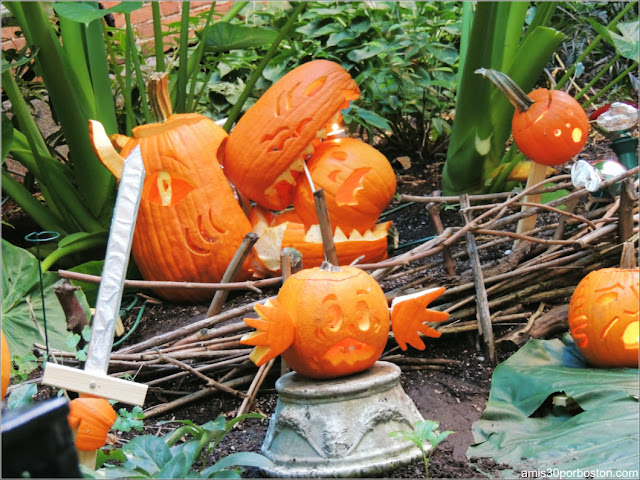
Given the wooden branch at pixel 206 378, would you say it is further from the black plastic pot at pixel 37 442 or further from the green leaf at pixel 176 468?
the black plastic pot at pixel 37 442

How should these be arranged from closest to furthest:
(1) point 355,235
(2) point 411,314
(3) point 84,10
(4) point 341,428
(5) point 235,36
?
(4) point 341,428 → (2) point 411,314 → (3) point 84,10 → (1) point 355,235 → (5) point 235,36

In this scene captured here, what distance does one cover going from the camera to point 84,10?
174cm

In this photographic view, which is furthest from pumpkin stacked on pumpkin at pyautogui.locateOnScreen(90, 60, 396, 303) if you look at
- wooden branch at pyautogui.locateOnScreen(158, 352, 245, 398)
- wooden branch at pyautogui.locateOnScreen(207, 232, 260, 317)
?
wooden branch at pyautogui.locateOnScreen(158, 352, 245, 398)

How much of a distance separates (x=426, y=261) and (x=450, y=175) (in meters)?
0.40

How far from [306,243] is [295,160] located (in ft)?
0.79

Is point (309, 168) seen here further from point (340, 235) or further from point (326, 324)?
point (326, 324)

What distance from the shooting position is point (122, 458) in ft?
3.61

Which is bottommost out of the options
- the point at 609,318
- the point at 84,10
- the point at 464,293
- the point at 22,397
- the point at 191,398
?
the point at 191,398

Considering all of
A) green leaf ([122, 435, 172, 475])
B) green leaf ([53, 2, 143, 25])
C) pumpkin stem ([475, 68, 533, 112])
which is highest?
green leaf ([53, 2, 143, 25])

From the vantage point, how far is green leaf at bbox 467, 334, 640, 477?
4.04ft

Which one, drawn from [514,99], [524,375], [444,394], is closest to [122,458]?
[444,394]

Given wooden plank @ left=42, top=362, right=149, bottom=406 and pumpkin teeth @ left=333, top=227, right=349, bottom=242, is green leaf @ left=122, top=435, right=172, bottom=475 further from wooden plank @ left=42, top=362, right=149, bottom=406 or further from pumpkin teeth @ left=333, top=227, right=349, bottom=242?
pumpkin teeth @ left=333, top=227, right=349, bottom=242

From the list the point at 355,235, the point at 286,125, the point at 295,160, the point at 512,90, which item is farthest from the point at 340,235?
the point at 512,90

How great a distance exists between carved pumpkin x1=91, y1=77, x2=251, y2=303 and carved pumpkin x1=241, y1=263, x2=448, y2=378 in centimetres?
73
